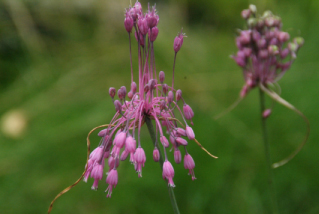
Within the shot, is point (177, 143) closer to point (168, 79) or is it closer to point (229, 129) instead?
point (229, 129)

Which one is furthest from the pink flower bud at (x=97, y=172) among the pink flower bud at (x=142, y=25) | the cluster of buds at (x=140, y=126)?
the pink flower bud at (x=142, y=25)

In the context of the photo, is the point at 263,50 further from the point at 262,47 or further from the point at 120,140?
the point at 120,140

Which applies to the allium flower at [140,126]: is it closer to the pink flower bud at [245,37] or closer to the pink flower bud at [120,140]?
the pink flower bud at [120,140]

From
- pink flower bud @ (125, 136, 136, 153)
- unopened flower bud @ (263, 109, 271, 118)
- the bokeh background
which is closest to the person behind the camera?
pink flower bud @ (125, 136, 136, 153)

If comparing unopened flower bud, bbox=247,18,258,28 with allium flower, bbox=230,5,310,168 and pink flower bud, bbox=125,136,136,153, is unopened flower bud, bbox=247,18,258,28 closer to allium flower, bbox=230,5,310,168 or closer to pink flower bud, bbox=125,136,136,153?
allium flower, bbox=230,5,310,168

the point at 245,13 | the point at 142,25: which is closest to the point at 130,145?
the point at 142,25

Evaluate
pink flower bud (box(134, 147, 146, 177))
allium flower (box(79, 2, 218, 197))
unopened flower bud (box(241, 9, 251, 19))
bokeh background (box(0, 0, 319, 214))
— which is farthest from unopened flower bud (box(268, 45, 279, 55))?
bokeh background (box(0, 0, 319, 214))

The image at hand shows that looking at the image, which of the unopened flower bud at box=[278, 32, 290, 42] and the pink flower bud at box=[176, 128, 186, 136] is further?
the unopened flower bud at box=[278, 32, 290, 42]
